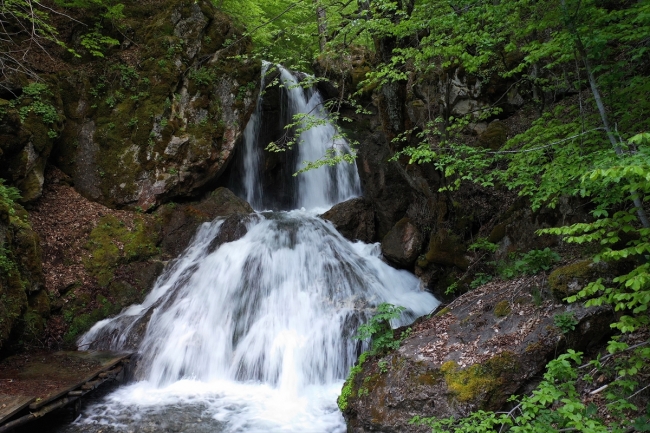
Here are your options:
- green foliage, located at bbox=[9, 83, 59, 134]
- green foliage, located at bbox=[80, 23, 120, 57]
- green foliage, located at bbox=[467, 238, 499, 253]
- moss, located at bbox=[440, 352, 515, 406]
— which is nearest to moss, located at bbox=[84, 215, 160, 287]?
green foliage, located at bbox=[9, 83, 59, 134]

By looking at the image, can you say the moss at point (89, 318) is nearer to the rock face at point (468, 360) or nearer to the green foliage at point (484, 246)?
the rock face at point (468, 360)

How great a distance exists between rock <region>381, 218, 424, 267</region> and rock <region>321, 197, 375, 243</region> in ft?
4.21

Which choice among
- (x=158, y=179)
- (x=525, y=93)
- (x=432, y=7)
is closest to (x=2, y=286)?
(x=158, y=179)

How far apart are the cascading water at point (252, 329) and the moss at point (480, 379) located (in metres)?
2.08

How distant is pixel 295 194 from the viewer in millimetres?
14758

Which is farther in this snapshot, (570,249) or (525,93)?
(525,93)

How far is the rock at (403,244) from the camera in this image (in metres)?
10.1

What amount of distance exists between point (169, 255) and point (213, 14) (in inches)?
303

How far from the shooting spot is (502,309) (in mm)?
4910

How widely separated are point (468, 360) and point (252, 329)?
4.57m

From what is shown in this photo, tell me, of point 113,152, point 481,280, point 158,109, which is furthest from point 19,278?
point 481,280

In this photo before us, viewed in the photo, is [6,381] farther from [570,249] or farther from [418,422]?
[570,249]

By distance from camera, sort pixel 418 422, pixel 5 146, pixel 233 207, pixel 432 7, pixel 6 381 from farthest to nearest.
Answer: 1. pixel 233 207
2. pixel 5 146
3. pixel 432 7
4. pixel 6 381
5. pixel 418 422

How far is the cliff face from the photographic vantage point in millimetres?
8445
